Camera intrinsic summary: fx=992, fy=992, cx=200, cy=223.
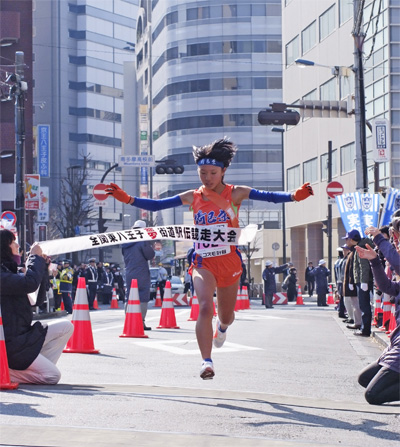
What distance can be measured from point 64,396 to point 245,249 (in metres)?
64.4

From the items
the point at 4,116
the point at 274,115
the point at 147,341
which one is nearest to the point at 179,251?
the point at 4,116

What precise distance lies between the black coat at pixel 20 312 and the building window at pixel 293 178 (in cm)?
5024

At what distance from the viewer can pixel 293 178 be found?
60062mm

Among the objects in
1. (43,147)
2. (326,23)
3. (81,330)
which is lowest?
(81,330)

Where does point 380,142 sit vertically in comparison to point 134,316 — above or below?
above

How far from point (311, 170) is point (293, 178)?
4.21 metres

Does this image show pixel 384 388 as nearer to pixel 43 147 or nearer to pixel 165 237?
pixel 165 237

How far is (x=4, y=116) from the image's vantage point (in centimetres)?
5584

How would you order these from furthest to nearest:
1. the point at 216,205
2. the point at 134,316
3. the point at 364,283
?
the point at 364,283, the point at 134,316, the point at 216,205

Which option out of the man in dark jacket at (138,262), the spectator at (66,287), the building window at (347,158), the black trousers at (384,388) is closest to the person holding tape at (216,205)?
the black trousers at (384,388)

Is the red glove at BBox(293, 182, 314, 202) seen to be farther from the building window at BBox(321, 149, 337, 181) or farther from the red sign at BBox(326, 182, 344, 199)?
the building window at BBox(321, 149, 337, 181)

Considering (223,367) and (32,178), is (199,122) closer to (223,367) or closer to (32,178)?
(32,178)

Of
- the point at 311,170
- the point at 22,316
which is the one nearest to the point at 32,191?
the point at 311,170

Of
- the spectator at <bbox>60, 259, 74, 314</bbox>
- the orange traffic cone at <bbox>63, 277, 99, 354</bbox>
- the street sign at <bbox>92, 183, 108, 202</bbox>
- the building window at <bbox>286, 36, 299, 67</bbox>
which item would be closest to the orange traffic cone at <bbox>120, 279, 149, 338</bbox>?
the street sign at <bbox>92, 183, 108, 202</bbox>
